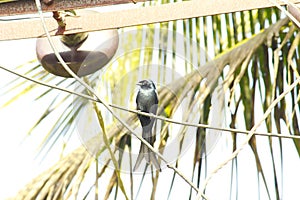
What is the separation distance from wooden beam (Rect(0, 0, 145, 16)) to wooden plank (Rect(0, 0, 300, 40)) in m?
0.11

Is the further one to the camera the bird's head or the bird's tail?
the bird's head

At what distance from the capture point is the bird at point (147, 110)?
2.80m

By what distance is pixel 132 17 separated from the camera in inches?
100

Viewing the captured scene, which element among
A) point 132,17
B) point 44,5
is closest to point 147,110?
point 132,17

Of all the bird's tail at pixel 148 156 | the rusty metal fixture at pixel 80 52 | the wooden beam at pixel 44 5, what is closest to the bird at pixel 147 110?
the bird's tail at pixel 148 156

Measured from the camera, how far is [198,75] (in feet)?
11.3

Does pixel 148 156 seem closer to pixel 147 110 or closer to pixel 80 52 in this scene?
pixel 147 110

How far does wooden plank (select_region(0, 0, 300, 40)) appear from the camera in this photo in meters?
2.47

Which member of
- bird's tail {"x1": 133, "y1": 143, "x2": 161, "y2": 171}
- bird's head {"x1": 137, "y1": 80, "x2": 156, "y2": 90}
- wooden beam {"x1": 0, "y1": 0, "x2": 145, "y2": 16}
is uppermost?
bird's head {"x1": 137, "y1": 80, "x2": 156, "y2": 90}

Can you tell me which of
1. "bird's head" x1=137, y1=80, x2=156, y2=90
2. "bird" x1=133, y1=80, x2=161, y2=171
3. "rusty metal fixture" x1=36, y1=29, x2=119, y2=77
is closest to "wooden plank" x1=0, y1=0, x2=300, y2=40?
"rusty metal fixture" x1=36, y1=29, x2=119, y2=77

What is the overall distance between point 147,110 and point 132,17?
1.64 ft

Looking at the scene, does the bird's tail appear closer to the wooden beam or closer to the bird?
the bird

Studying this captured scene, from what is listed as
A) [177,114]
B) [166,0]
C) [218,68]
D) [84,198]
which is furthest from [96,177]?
[166,0]

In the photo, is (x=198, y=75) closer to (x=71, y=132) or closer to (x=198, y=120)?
(x=198, y=120)
